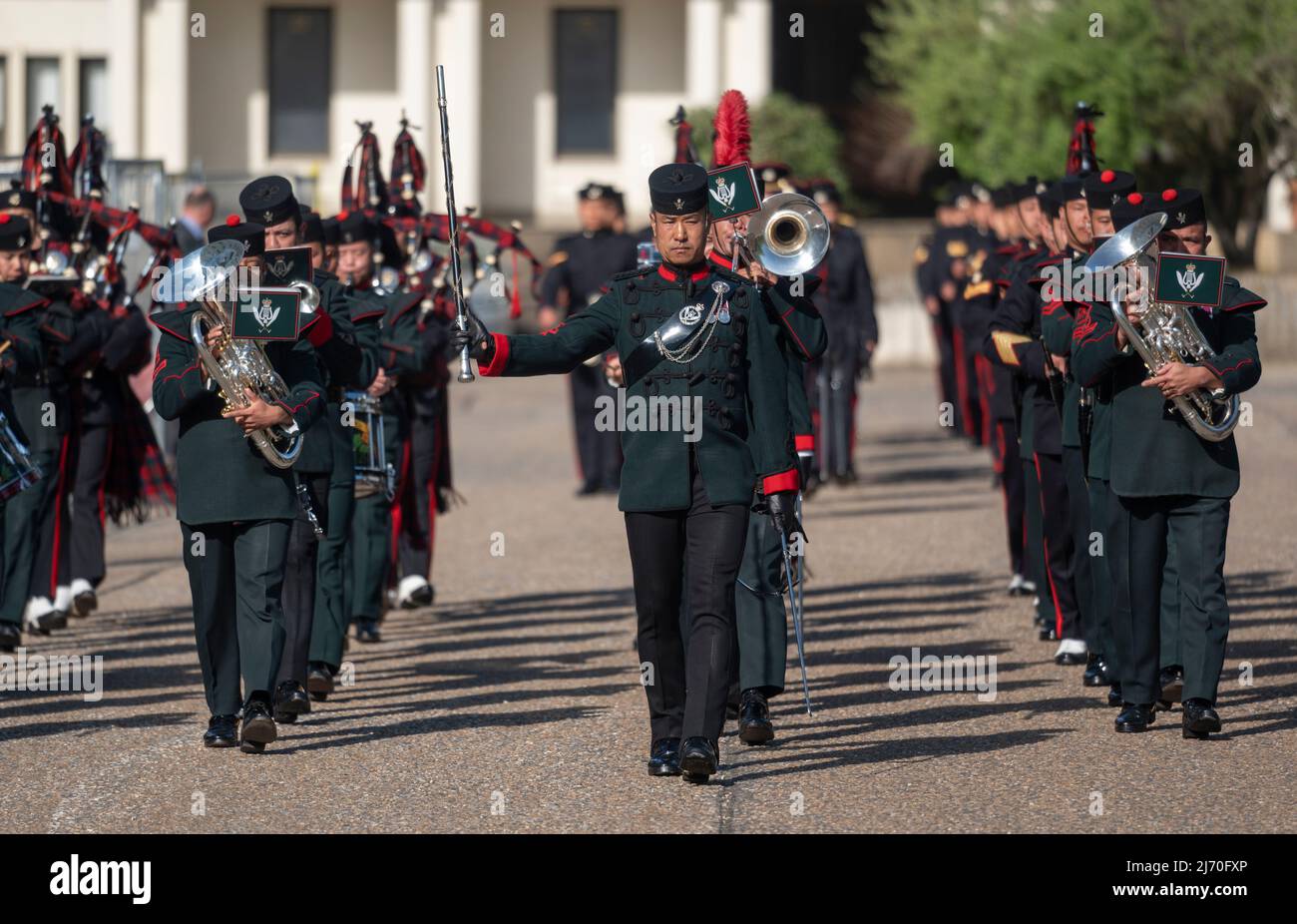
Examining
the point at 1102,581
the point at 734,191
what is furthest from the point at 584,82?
the point at 734,191

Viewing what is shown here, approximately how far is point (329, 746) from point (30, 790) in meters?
1.06

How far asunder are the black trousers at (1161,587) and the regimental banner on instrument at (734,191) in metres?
1.58

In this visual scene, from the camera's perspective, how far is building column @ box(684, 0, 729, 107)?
3266 centimetres

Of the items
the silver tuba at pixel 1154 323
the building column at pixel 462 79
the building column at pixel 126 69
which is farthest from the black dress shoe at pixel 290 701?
the building column at pixel 126 69

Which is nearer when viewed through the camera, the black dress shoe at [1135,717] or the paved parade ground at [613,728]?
the paved parade ground at [613,728]

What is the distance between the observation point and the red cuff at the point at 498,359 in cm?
730

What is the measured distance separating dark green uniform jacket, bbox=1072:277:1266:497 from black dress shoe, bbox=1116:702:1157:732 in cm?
71

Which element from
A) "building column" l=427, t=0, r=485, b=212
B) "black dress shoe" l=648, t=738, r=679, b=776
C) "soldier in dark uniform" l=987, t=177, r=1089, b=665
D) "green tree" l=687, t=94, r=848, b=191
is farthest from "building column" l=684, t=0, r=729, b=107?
"black dress shoe" l=648, t=738, r=679, b=776

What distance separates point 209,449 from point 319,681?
55.6 inches

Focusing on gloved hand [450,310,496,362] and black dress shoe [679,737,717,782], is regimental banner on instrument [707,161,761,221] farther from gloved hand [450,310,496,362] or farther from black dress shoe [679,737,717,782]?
black dress shoe [679,737,717,782]

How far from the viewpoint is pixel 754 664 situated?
8.34 meters

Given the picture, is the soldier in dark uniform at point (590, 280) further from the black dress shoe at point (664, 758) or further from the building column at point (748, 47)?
the building column at point (748, 47)

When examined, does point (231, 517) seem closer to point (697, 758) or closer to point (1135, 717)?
A: point (697, 758)

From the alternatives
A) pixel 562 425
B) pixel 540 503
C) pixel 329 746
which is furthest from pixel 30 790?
pixel 562 425
